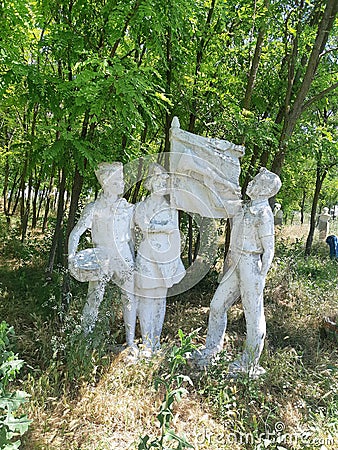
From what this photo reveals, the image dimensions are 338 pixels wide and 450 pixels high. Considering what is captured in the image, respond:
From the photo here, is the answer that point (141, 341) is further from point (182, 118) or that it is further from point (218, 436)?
point (182, 118)

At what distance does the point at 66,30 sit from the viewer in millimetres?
4367

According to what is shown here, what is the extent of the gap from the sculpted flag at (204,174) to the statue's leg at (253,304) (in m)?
0.57

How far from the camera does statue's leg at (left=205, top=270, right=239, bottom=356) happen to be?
14.4 feet

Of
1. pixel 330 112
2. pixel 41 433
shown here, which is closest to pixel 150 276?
pixel 41 433

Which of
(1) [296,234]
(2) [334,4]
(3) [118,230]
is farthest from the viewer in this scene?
(1) [296,234]

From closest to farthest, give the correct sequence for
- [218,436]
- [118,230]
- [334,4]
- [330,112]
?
[218,436] → [118,230] → [334,4] → [330,112]

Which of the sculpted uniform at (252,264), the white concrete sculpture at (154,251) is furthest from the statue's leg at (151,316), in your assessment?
the sculpted uniform at (252,264)

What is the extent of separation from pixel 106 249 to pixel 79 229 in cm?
37

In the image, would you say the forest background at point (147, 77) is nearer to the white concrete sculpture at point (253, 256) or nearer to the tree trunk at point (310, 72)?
the tree trunk at point (310, 72)

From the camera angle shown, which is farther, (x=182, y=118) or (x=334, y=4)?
(x=182, y=118)

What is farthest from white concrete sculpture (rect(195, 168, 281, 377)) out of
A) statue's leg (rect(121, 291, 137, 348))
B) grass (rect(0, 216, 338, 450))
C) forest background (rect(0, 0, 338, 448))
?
forest background (rect(0, 0, 338, 448))

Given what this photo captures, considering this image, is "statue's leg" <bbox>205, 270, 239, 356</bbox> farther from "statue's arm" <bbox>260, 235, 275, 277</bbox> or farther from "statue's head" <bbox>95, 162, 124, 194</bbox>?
"statue's head" <bbox>95, 162, 124, 194</bbox>

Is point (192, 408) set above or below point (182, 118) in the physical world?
below

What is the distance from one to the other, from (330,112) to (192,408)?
875cm
